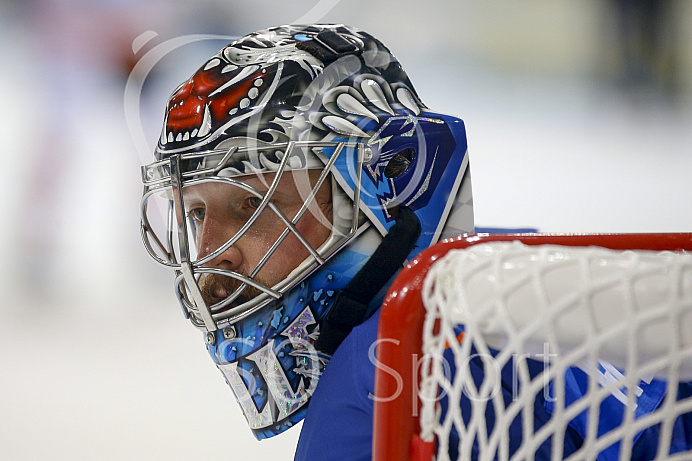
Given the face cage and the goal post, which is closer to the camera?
the goal post

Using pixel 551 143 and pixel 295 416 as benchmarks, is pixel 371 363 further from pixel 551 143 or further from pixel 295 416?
pixel 551 143

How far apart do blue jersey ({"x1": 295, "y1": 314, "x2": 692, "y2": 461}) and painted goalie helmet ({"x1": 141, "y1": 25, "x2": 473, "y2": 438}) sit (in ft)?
0.26

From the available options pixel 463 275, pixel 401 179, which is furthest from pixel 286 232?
pixel 463 275

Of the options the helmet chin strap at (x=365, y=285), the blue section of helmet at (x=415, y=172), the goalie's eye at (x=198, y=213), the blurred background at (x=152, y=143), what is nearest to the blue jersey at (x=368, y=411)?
the helmet chin strap at (x=365, y=285)

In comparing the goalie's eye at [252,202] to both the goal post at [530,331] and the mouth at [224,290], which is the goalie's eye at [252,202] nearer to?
the mouth at [224,290]

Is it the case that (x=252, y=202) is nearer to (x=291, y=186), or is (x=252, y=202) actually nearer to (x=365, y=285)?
(x=291, y=186)

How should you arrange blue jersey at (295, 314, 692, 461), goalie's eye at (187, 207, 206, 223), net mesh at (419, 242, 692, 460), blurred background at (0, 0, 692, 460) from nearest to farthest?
net mesh at (419, 242, 692, 460) → blue jersey at (295, 314, 692, 461) → goalie's eye at (187, 207, 206, 223) → blurred background at (0, 0, 692, 460)

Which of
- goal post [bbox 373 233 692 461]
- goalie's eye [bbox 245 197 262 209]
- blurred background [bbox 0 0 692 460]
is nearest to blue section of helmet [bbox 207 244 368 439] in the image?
goalie's eye [bbox 245 197 262 209]

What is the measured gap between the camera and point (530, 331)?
36cm

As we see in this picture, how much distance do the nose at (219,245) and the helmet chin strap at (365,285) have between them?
0.15 meters

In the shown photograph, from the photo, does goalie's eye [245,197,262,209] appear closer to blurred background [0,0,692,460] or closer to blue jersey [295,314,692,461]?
blue jersey [295,314,692,461]

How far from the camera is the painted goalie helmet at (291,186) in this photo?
0.79 m

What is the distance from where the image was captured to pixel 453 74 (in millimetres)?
1720

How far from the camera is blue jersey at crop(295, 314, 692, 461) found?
625 mm
